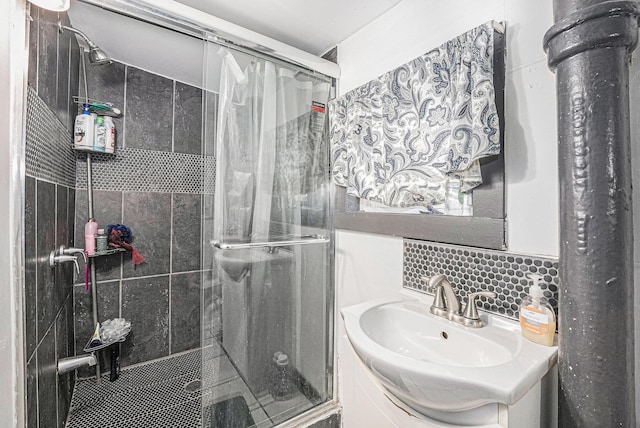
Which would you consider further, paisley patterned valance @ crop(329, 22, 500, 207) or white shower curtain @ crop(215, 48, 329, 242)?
white shower curtain @ crop(215, 48, 329, 242)

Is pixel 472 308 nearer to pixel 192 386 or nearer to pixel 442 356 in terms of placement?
pixel 442 356

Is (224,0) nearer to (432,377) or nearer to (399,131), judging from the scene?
(399,131)

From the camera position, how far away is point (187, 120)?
2.15m

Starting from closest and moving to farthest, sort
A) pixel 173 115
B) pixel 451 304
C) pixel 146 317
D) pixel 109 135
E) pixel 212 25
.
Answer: pixel 451 304
pixel 212 25
pixel 109 135
pixel 146 317
pixel 173 115

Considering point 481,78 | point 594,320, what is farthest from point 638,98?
point 594,320

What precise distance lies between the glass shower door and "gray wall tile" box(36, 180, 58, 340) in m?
0.53

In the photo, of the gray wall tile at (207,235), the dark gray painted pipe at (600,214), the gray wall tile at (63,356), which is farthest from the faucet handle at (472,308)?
the gray wall tile at (63,356)

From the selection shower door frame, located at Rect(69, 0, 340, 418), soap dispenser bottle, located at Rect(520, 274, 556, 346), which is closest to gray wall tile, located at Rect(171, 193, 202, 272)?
shower door frame, located at Rect(69, 0, 340, 418)

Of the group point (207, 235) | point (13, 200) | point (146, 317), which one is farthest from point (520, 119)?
point (146, 317)

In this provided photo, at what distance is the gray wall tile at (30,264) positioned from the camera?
79 cm

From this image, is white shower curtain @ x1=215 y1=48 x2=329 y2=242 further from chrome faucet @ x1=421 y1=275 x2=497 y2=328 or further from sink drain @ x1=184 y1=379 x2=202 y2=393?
sink drain @ x1=184 y1=379 x2=202 y2=393

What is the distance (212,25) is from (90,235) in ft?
4.64

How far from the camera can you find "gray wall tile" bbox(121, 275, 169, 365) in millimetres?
1920

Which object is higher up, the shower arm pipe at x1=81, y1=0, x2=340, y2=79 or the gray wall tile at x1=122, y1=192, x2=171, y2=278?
the shower arm pipe at x1=81, y1=0, x2=340, y2=79
